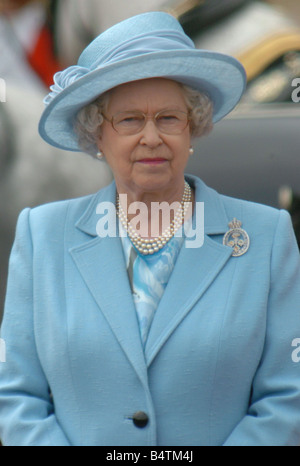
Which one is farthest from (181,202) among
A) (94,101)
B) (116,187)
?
(94,101)

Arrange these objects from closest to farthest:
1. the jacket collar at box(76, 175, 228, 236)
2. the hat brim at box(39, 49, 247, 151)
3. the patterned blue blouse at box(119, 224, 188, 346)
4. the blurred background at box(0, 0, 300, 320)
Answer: the hat brim at box(39, 49, 247, 151) < the patterned blue blouse at box(119, 224, 188, 346) < the jacket collar at box(76, 175, 228, 236) < the blurred background at box(0, 0, 300, 320)

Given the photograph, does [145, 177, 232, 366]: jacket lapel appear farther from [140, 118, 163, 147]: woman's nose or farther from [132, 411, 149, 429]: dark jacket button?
[140, 118, 163, 147]: woman's nose

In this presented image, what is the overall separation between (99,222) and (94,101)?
1.27 ft

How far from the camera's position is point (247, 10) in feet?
11.7

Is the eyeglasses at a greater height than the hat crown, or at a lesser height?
lesser

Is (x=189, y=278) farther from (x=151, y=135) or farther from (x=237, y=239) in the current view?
(x=151, y=135)

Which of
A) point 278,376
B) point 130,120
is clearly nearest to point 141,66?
point 130,120

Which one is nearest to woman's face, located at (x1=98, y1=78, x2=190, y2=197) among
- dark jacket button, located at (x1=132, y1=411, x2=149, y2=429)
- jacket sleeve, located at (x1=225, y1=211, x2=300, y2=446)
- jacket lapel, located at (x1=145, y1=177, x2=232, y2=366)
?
jacket lapel, located at (x1=145, y1=177, x2=232, y2=366)

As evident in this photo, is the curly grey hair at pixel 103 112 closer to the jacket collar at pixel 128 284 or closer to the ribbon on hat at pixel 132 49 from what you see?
the ribbon on hat at pixel 132 49

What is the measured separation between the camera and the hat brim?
223 cm

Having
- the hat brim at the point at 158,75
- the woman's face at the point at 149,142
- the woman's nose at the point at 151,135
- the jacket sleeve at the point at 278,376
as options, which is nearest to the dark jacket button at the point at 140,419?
the jacket sleeve at the point at 278,376

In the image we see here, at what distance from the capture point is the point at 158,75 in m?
2.27

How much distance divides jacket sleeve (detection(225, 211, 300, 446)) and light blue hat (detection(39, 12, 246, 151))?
563 mm

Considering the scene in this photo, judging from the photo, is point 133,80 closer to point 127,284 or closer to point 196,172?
point 127,284
